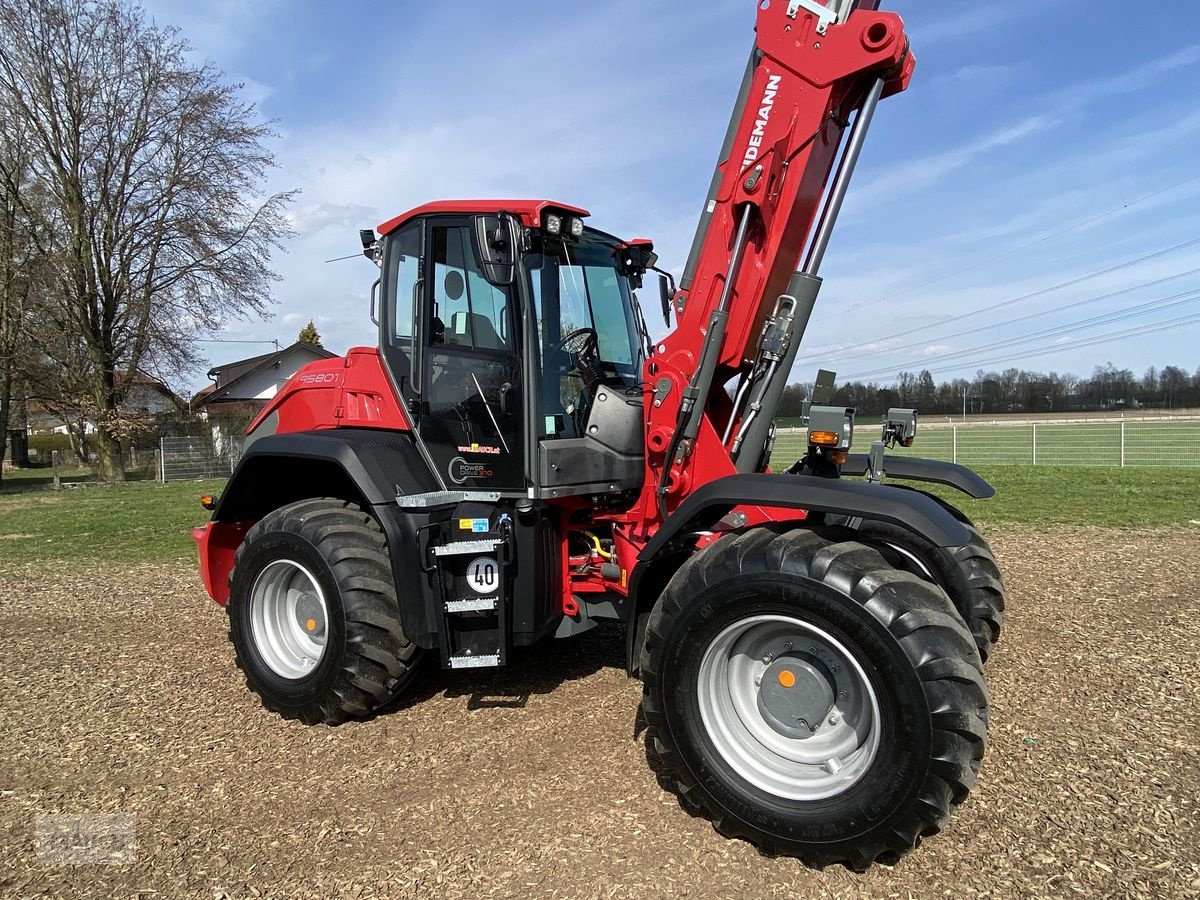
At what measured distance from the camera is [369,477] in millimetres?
A: 4312

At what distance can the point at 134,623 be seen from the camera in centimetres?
702

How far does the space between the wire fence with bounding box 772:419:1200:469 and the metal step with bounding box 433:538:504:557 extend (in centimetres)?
1848

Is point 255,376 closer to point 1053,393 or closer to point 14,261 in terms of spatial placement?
point 14,261

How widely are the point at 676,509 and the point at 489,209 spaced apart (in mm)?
1887

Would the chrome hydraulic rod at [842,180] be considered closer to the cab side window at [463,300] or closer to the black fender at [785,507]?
the black fender at [785,507]

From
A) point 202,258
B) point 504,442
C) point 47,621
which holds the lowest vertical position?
point 47,621

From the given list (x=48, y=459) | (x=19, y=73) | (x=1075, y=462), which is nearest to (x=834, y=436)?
(x=1075, y=462)

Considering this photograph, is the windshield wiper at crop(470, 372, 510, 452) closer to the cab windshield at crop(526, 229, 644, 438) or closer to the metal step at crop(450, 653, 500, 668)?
the cab windshield at crop(526, 229, 644, 438)

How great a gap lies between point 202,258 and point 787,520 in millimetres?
28327

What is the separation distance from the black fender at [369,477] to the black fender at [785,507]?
1217 mm

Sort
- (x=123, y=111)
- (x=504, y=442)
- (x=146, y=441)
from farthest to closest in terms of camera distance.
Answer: (x=146, y=441), (x=123, y=111), (x=504, y=442)

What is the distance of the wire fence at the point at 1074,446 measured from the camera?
23.6 metres

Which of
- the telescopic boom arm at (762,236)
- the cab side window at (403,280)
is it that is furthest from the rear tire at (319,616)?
the telescopic boom arm at (762,236)

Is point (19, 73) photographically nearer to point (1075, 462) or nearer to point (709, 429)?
point (709, 429)
